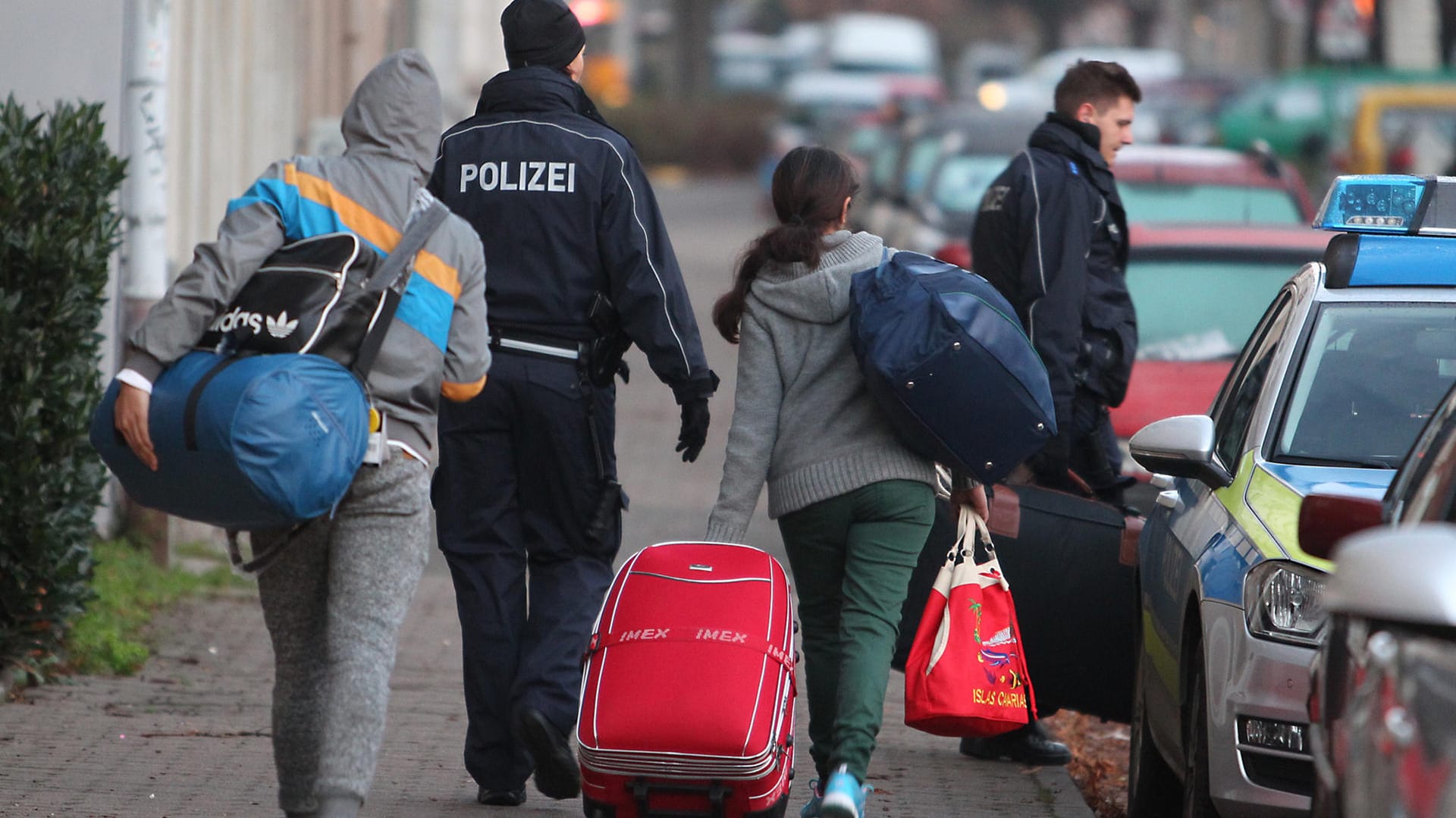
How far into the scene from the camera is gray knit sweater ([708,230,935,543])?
5.30 m

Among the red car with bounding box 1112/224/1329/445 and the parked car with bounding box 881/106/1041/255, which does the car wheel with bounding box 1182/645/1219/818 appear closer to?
the red car with bounding box 1112/224/1329/445

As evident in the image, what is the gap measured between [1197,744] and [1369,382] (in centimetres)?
109

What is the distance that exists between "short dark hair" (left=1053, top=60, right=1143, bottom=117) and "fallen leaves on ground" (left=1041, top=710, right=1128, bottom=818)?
2029mm

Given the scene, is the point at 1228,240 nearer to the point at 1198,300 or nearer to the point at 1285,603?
the point at 1198,300

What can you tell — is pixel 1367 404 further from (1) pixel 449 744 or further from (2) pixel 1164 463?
(1) pixel 449 744

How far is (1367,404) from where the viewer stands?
215 inches

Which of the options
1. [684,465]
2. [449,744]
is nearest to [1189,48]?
[684,465]

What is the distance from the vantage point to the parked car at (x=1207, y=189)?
1173 centimetres

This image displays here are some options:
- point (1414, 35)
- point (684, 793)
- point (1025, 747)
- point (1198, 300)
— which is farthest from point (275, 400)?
point (1414, 35)

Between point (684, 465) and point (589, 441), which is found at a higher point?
point (589, 441)

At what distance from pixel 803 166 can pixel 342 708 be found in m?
1.77

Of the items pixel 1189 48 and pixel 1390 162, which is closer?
pixel 1390 162

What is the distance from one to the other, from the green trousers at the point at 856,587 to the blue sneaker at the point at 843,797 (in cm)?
6

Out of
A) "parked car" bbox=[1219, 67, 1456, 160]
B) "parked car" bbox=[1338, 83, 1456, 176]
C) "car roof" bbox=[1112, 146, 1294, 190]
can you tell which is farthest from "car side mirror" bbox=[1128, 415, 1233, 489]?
"parked car" bbox=[1219, 67, 1456, 160]
